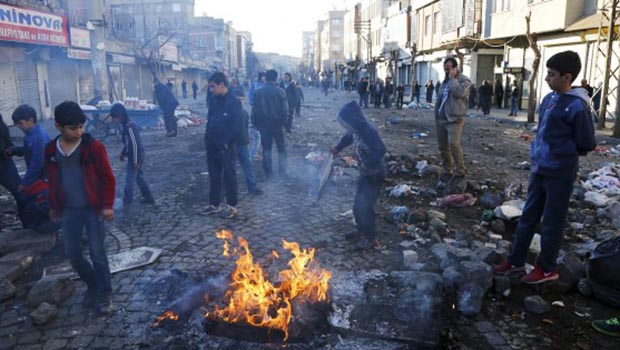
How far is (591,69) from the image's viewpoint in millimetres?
19938

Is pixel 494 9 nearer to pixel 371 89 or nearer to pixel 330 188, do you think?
pixel 371 89

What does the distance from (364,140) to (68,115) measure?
3.04m

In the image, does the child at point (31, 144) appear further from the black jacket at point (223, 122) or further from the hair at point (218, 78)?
the hair at point (218, 78)

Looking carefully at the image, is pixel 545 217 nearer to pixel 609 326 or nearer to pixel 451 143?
pixel 609 326

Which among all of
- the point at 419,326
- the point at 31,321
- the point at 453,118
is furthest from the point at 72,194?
the point at 453,118

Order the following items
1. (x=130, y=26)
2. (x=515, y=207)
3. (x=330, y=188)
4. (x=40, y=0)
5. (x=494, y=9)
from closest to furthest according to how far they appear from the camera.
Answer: (x=515, y=207) < (x=330, y=188) < (x=40, y=0) < (x=494, y=9) < (x=130, y=26)

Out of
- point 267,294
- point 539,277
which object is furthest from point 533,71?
point 267,294

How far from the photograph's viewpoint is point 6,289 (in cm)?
423

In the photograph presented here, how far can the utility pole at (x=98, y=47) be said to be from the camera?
75.7 ft

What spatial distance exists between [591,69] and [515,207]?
17.5 metres

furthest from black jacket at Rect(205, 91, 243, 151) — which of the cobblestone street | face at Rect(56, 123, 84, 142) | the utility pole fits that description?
the utility pole

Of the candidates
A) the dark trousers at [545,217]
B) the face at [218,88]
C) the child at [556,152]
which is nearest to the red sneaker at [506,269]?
the dark trousers at [545,217]

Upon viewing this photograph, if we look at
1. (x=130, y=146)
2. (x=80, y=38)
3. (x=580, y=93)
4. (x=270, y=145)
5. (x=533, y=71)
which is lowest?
(x=270, y=145)

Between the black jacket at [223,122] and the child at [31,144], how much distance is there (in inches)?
83.7
